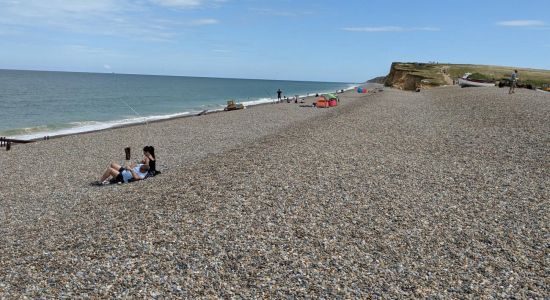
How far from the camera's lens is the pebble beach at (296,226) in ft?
22.3

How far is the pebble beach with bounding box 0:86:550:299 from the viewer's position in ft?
22.3

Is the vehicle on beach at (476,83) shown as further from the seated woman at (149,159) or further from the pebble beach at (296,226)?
the seated woman at (149,159)

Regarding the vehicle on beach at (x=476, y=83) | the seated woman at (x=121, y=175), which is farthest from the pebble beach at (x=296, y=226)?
the vehicle on beach at (x=476, y=83)

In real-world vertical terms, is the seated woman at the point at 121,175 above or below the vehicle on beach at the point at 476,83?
below

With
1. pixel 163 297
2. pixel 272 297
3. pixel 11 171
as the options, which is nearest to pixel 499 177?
pixel 272 297

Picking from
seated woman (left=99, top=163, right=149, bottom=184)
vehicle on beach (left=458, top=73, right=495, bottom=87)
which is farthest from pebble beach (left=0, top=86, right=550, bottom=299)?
vehicle on beach (left=458, top=73, right=495, bottom=87)

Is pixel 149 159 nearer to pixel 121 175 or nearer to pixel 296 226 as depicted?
pixel 121 175

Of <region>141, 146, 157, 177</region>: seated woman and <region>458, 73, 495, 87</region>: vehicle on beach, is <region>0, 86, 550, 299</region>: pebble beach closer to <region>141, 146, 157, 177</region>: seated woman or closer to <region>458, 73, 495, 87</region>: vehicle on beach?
<region>141, 146, 157, 177</region>: seated woman

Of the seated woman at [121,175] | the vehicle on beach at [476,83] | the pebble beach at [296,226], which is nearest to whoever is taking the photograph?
the pebble beach at [296,226]

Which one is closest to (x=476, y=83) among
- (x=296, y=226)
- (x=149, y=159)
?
(x=149, y=159)

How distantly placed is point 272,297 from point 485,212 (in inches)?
248

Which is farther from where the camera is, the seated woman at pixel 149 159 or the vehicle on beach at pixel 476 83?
the vehicle on beach at pixel 476 83

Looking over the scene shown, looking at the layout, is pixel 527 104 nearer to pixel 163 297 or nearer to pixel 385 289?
pixel 385 289

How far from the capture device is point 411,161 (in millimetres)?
15305
